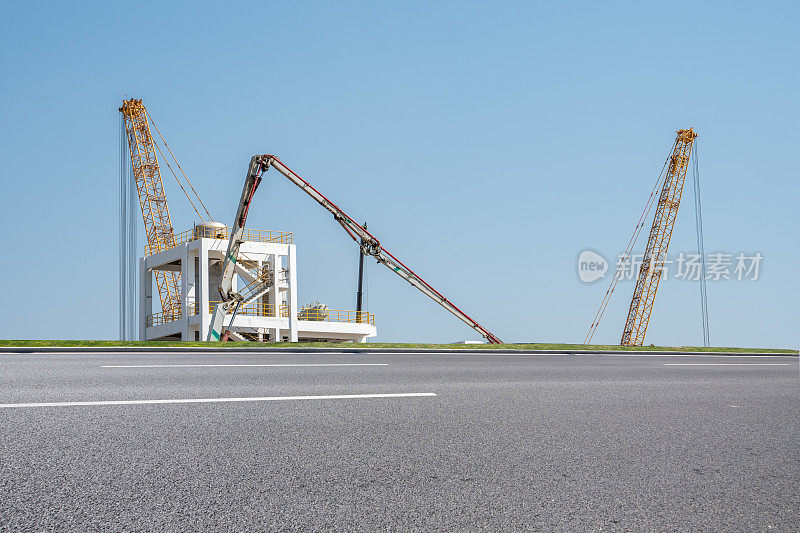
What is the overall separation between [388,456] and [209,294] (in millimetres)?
41234

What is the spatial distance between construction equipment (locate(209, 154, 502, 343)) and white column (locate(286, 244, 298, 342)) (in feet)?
10.2

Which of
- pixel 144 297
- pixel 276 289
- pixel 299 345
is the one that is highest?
pixel 276 289

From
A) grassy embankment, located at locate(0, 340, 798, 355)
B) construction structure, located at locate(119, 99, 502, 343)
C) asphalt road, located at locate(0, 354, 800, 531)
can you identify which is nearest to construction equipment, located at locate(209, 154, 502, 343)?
construction structure, located at locate(119, 99, 502, 343)

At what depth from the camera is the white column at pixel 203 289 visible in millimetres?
41875

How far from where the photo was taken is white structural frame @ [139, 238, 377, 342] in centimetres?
4253

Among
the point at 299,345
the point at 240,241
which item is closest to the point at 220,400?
the point at 299,345

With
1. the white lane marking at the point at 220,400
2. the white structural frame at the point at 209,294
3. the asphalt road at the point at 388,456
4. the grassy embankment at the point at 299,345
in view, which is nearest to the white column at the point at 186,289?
the white structural frame at the point at 209,294

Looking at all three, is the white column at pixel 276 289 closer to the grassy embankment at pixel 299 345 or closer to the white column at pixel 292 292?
the white column at pixel 292 292

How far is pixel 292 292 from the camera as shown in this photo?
44750 mm

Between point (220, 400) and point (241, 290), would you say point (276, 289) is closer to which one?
point (241, 290)

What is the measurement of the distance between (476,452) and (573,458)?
2.33ft

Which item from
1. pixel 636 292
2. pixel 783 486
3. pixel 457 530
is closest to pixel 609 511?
pixel 457 530

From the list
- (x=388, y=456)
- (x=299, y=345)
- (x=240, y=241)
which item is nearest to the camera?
(x=388, y=456)

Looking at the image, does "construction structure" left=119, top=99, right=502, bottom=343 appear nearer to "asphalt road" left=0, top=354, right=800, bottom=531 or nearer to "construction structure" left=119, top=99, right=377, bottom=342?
"construction structure" left=119, top=99, right=377, bottom=342
